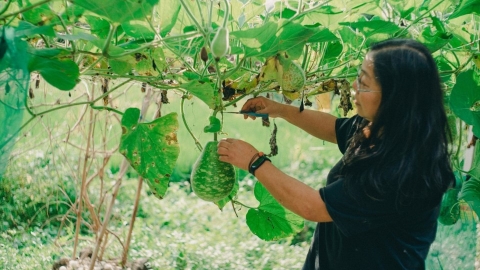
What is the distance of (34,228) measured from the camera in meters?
3.27

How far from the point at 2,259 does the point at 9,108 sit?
2.28 m

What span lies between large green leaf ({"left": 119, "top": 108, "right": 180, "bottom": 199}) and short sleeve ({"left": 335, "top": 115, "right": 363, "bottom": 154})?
1.54ft

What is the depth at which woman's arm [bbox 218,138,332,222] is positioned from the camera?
1.12 metres

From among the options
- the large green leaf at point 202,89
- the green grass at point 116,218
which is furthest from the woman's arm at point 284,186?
the green grass at point 116,218

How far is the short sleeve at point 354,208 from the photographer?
43.1 inches

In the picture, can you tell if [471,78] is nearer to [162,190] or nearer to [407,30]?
[407,30]

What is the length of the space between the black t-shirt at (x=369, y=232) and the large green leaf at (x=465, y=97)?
0.23 meters

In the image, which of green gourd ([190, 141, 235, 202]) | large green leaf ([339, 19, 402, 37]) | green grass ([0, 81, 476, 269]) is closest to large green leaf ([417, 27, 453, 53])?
large green leaf ([339, 19, 402, 37])

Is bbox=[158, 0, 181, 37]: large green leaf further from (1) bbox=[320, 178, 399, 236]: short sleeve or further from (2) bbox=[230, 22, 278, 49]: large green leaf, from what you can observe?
(1) bbox=[320, 178, 399, 236]: short sleeve

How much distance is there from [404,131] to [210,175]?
1.25 feet

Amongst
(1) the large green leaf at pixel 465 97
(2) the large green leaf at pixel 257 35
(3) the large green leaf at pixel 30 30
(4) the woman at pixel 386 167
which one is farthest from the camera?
(1) the large green leaf at pixel 465 97

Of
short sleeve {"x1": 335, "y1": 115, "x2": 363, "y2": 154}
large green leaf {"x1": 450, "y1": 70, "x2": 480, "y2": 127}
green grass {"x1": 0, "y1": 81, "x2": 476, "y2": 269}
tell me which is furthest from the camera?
green grass {"x1": 0, "y1": 81, "x2": 476, "y2": 269}

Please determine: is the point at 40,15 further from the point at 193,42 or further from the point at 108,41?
the point at 193,42

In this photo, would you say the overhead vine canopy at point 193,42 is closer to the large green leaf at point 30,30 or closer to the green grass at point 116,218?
the large green leaf at point 30,30
